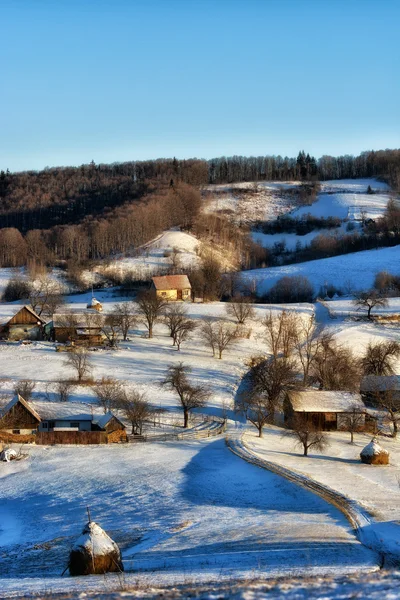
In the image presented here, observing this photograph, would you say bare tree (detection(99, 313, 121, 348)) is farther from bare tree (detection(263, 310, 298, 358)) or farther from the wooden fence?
the wooden fence

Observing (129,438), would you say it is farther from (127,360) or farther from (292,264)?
(292,264)

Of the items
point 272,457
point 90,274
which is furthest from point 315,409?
point 90,274

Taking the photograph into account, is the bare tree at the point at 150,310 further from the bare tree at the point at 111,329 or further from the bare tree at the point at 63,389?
the bare tree at the point at 63,389

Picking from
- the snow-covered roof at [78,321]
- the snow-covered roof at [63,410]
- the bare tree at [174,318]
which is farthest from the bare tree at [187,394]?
the snow-covered roof at [78,321]

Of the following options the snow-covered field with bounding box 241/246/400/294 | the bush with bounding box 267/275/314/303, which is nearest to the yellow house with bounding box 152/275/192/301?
the bush with bounding box 267/275/314/303

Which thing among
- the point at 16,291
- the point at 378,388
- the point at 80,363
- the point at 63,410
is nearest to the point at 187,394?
the point at 63,410
